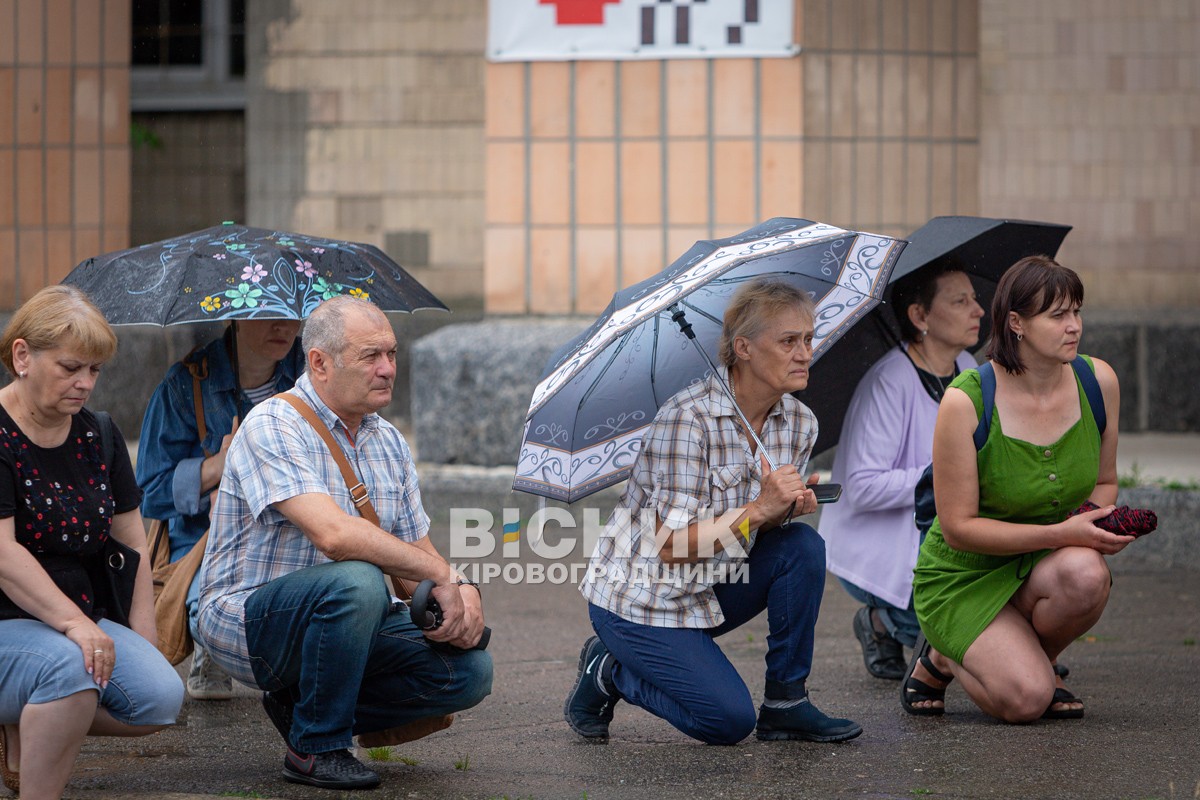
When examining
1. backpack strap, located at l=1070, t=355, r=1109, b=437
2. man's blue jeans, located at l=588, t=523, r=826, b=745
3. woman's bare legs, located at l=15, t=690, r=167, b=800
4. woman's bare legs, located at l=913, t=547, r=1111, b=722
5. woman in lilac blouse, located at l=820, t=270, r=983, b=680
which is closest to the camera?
woman's bare legs, located at l=15, t=690, r=167, b=800

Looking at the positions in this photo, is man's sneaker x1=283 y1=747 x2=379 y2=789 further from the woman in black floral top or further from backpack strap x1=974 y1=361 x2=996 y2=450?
backpack strap x1=974 y1=361 x2=996 y2=450

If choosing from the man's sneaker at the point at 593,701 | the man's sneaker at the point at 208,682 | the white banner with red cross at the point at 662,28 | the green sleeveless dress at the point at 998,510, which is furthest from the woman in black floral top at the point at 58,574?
the white banner with red cross at the point at 662,28

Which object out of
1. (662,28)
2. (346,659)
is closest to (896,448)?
(346,659)

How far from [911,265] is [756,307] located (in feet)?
2.65

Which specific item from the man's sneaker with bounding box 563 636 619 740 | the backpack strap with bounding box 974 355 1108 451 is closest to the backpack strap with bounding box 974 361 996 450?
the backpack strap with bounding box 974 355 1108 451

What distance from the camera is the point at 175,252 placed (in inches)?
185

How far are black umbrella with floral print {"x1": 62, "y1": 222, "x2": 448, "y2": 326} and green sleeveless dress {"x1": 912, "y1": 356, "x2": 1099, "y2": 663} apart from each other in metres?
1.73

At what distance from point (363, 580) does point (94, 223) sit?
6.50 m

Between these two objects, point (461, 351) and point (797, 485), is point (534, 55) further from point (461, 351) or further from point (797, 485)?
point (797, 485)

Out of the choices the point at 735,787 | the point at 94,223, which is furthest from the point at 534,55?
the point at 735,787

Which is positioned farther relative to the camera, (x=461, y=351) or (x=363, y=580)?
(x=461, y=351)

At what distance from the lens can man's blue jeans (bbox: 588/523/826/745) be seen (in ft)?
13.5

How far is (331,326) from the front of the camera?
156 inches

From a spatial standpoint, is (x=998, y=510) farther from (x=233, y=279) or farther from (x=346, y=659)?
(x=233, y=279)
